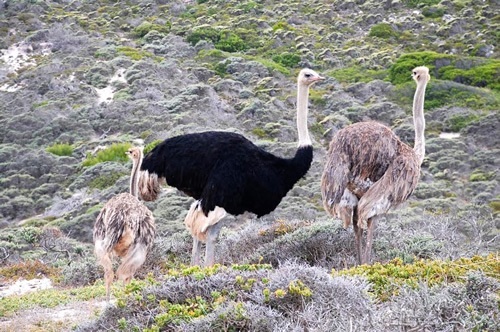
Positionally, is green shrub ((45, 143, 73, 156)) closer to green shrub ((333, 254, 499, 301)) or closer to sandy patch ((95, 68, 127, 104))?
sandy patch ((95, 68, 127, 104))

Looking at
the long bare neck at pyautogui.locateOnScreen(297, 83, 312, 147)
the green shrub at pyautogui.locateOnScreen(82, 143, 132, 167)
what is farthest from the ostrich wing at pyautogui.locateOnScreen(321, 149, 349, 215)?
the green shrub at pyautogui.locateOnScreen(82, 143, 132, 167)

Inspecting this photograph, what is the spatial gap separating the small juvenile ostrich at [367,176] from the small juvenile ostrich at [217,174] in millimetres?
517

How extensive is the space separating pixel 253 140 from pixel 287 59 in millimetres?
9882

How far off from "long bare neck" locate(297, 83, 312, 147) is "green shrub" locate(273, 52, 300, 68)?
69.0 feet

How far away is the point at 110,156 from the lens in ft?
56.1

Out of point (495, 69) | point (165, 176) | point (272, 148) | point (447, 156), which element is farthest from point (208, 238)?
point (495, 69)

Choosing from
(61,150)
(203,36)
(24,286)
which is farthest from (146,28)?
(24,286)

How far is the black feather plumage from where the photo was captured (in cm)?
590

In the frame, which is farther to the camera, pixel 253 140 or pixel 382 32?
pixel 382 32

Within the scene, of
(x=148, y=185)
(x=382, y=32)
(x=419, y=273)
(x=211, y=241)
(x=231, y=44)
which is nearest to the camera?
(x=419, y=273)

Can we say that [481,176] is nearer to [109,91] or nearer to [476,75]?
[476,75]

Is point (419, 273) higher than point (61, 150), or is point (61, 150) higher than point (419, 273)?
point (419, 273)

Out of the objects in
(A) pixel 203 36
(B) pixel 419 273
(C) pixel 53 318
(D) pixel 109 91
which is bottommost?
(D) pixel 109 91

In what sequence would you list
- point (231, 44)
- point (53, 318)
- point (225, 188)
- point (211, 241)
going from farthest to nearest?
point (231, 44) → point (211, 241) → point (225, 188) → point (53, 318)
